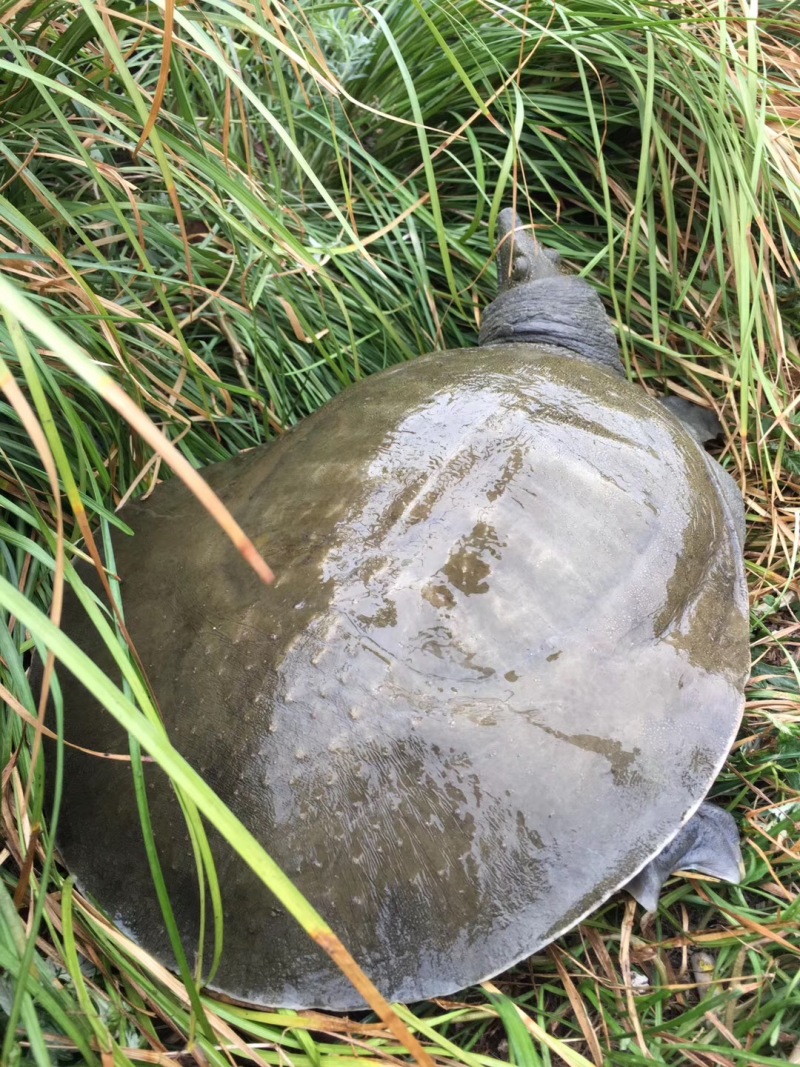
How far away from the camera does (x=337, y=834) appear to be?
57.4 inches

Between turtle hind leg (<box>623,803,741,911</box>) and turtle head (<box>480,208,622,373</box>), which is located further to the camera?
turtle head (<box>480,208,622,373</box>)

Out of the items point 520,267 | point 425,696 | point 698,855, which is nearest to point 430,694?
point 425,696

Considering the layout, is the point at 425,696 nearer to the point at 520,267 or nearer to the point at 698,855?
the point at 698,855

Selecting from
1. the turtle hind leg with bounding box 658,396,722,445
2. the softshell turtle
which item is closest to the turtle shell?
the softshell turtle

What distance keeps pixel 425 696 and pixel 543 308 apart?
56.4 inches

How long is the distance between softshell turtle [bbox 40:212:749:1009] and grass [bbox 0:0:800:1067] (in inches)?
5.2

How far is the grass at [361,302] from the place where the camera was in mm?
1483

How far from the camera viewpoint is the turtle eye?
255 cm

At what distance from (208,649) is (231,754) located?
0.21m

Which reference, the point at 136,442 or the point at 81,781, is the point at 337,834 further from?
the point at 136,442

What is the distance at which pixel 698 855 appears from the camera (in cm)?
170

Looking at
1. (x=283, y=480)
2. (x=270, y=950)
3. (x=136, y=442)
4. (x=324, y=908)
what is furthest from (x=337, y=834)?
(x=136, y=442)

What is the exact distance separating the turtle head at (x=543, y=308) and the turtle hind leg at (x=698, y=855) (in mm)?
1328

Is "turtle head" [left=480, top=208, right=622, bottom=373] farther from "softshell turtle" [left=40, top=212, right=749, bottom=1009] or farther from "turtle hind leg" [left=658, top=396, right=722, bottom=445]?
"softshell turtle" [left=40, top=212, right=749, bottom=1009]
